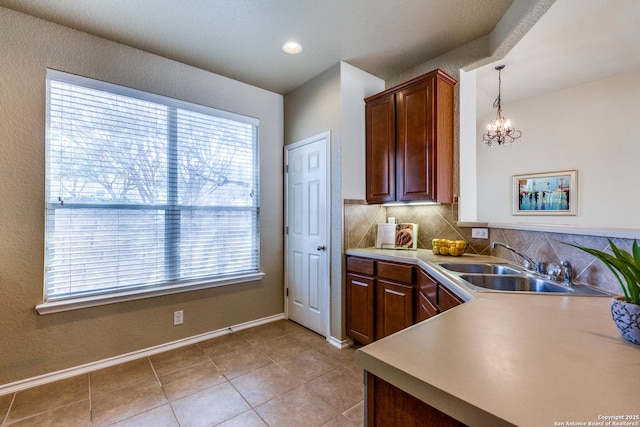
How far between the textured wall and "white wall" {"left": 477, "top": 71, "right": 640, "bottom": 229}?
4.38m

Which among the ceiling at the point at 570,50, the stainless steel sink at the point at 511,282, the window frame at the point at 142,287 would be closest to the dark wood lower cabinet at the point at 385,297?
the stainless steel sink at the point at 511,282

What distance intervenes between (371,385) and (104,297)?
7.93 feet

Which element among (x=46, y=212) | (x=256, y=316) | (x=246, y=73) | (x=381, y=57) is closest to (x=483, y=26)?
(x=381, y=57)

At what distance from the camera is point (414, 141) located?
251 centimetres

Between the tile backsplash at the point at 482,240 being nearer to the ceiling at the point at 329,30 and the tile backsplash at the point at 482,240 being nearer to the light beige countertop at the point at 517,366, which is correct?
the light beige countertop at the point at 517,366

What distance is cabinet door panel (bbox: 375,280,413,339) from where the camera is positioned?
7.34 feet

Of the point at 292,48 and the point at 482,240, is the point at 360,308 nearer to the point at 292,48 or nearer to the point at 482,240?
the point at 482,240

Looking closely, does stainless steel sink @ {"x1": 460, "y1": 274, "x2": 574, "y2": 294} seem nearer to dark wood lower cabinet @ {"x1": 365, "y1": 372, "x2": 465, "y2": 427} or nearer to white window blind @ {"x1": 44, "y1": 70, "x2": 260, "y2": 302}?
dark wood lower cabinet @ {"x1": 365, "y1": 372, "x2": 465, "y2": 427}

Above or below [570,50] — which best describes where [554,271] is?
below

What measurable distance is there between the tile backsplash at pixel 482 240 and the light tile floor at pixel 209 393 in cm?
115

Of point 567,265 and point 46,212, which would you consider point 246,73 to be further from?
point 567,265

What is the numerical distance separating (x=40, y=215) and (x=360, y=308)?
2609mm

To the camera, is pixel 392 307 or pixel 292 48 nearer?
pixel 392 307

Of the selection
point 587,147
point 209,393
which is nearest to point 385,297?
point 209,393
